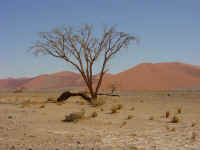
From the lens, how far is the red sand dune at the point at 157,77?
78.0 meters

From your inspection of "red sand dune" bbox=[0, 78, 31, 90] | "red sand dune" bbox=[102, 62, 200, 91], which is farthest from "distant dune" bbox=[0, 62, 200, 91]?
"red sand dune" bbox=[0, 78, 31, 90]

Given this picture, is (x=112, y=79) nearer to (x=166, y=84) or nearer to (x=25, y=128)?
(x=166, y=84)

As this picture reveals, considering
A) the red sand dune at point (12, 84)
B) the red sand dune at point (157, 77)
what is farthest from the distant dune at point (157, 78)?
the red sand dune at point (12, 84)

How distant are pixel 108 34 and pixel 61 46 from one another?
13.7 feet

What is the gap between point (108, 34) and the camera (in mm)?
23641

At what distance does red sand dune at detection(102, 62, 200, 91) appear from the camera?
7800 centimetres

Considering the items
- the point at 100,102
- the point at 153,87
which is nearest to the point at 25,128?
the point at 100,102

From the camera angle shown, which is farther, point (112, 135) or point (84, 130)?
point (84, 130)

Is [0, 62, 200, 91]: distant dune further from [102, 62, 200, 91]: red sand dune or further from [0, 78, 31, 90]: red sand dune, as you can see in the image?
[0, 78, 31, 90]: red sand dune

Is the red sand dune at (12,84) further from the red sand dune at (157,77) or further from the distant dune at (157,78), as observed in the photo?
the red sand dune at (157,77)

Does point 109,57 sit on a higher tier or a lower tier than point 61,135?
higher

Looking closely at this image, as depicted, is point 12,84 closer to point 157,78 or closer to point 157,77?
Result: point 157,77

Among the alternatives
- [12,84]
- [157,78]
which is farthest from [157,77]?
[12,84]

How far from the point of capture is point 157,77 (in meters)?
87.2
